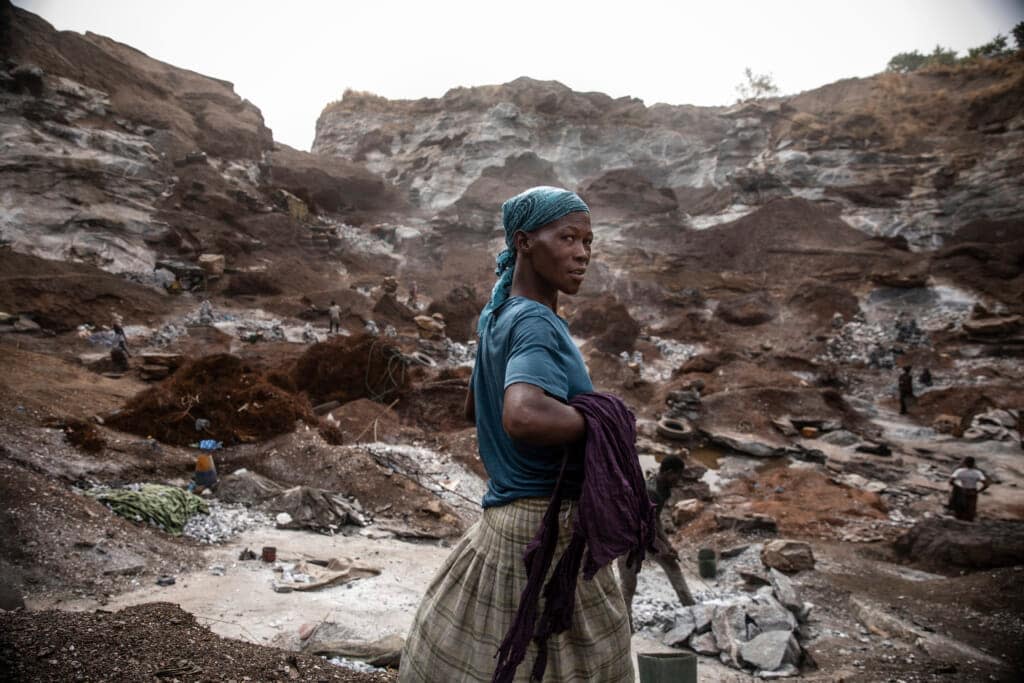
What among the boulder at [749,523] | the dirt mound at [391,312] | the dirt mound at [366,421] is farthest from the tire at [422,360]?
the boulder at [749,523]

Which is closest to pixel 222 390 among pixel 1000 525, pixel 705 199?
pixel 1000 525

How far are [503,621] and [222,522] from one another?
461cm

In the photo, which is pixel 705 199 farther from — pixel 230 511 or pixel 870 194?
pixel 230 511

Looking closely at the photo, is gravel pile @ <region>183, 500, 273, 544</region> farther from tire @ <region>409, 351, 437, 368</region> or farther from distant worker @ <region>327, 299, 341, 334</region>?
distant worker @ <region>327, 299, 341, 334</region>

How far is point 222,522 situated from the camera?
498 centimetres

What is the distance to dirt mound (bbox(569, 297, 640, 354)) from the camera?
18344 mm

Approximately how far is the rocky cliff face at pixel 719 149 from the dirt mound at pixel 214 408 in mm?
26316

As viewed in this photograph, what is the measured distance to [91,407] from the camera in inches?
265

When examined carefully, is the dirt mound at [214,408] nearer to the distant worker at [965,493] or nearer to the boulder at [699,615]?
the boulder at [699,615]

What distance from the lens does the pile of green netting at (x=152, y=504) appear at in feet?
14.9

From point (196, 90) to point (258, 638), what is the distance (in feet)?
126

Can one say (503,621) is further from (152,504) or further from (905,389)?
(905,389)

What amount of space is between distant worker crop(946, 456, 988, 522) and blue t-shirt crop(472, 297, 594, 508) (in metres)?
8.27

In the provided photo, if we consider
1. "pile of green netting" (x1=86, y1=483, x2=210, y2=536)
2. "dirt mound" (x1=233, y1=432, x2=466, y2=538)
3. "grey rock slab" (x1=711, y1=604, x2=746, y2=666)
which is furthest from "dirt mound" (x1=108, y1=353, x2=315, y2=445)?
"grey rock slab" (x1=711, y1=604, x2=746, y2=666)
